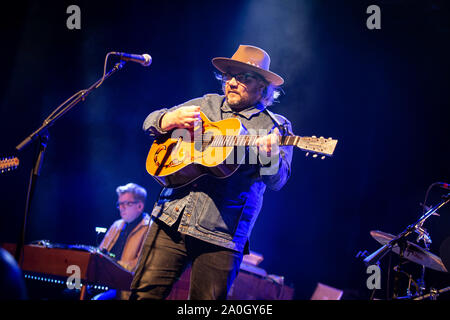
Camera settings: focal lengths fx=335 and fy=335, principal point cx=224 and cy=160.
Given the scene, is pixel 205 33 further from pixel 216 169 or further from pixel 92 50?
pixel 216 169

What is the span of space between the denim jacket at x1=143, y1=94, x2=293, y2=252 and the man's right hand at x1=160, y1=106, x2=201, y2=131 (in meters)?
0.42

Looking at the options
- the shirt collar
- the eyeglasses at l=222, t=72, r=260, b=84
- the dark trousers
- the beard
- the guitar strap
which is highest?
the eyeglasses at l=222, t=72, r=260, b=84

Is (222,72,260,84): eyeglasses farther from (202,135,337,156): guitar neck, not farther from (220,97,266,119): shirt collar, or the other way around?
(202,135,337,156): guitar neck

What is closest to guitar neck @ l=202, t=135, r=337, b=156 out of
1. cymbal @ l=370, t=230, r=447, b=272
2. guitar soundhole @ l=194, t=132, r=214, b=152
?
guitar soundhole @ l=194, t=132, r=214, b=152

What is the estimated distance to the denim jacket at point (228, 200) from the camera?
2.54m

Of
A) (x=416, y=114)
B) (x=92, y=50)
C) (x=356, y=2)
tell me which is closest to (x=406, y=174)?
(x=416, y=114)

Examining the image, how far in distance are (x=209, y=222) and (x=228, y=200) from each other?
23 centimetres

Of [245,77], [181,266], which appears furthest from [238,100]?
[181,266]

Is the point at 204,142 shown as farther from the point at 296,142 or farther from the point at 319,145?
the point at 319,145

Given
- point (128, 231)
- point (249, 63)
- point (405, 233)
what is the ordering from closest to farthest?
point (249, 63) → point (405, 233) → point (128, 231)

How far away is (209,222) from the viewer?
8.31ft

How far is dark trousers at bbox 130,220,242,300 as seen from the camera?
2.48 metres

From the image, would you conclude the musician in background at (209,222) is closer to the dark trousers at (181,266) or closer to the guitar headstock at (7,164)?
the dark trousers at (181,266)

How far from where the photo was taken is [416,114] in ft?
20.0
